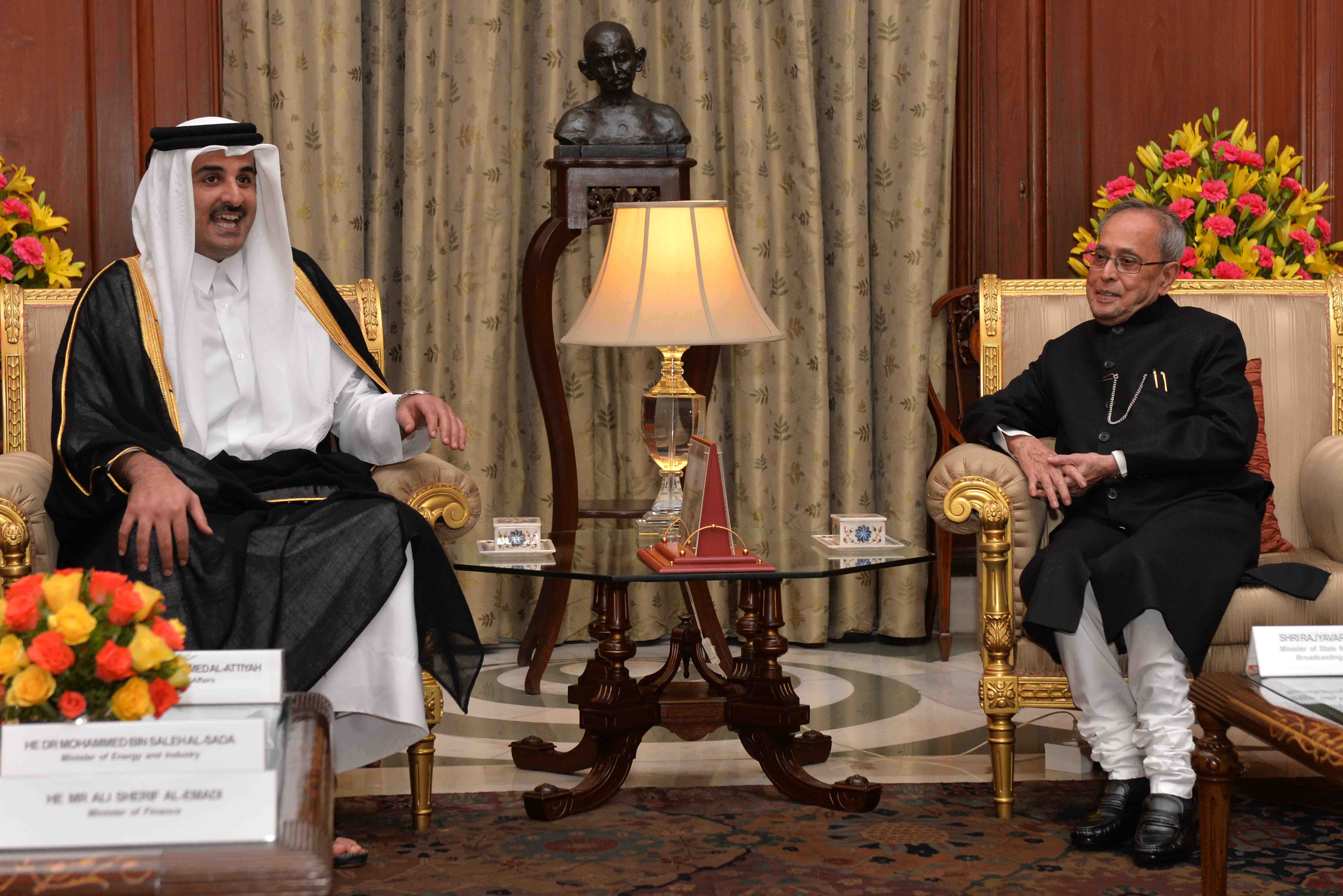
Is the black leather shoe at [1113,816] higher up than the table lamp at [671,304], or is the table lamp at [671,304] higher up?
the table lamp at [671,304]

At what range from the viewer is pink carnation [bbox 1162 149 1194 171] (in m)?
4.29

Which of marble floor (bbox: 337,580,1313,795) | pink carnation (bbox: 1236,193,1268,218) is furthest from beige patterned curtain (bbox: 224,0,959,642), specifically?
pink carnation (bbox: 1236,193,1268,218)

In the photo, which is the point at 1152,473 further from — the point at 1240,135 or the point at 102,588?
the point at 102,588

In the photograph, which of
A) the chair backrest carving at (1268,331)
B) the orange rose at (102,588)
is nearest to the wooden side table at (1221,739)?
the chair backrest carving at (1268,331)

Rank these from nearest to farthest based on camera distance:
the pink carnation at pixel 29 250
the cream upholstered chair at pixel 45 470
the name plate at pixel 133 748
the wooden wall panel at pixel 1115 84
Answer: the name plate at pixel 133 748
the cream upholstered chair at pixel 45 470
the pink carnation at pixel 29 250
the wooden wall panel at pixel 1115 84

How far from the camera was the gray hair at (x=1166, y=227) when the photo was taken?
3.15 metres

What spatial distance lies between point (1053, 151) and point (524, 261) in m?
1.92

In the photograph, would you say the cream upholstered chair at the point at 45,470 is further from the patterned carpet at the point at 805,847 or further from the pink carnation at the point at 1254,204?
the pink carnation at the point at 1254,204

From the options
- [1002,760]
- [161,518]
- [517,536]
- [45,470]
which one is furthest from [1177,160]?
[45,470]

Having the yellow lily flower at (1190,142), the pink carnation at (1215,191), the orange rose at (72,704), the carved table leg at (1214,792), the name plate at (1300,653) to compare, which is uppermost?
the yellow lily flower at (1190,142)

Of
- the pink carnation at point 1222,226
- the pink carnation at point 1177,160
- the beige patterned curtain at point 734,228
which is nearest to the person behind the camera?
the pink carnation at point 1222,226

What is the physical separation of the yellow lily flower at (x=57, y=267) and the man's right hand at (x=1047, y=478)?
2.59 m

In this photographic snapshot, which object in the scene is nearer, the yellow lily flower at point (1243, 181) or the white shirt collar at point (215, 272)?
the white shirt collar at point (215, 272)

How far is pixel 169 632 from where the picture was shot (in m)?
1.64
